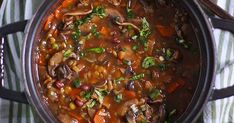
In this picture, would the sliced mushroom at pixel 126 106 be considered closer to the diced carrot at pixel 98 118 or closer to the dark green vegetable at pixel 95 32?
the diced carrot at pixel 98 118

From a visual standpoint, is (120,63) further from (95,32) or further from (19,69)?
(19,69)

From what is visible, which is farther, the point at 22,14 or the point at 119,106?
the point at 22,14

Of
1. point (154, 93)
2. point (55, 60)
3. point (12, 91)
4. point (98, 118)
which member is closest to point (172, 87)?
point (154, 93)

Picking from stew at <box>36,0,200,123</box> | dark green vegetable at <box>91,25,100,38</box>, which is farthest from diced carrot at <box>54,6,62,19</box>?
dark green vegetable at <box>91,25,100,38</box>

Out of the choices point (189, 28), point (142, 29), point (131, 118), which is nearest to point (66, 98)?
point (131, 118)

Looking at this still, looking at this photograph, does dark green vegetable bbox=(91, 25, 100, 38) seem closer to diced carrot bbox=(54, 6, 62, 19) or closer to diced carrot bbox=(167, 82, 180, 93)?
diced carrot bbox=(54, 6, 62, 19)

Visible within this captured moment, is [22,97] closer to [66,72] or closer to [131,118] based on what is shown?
[66,72]

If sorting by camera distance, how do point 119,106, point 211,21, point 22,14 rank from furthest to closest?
point 22,14 → point 119,106 → point 211,21
